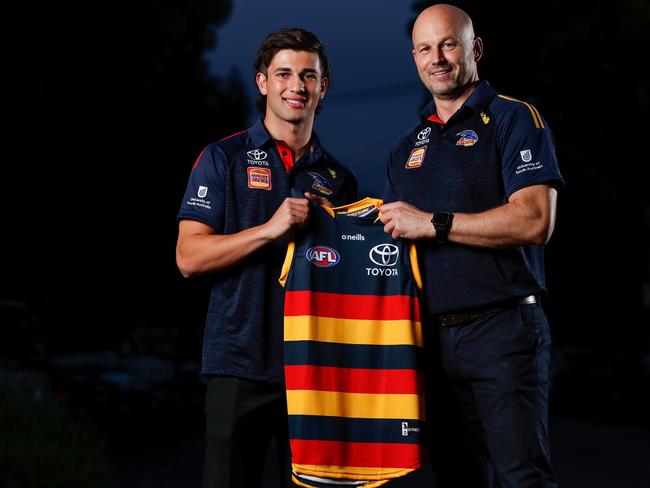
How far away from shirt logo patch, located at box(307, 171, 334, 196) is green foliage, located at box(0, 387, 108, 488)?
4557 millimetres

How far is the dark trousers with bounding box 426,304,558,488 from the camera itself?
3.89 metres

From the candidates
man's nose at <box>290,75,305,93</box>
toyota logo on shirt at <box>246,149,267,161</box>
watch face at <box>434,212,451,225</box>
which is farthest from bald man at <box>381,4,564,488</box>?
toyota logo on shirt at <box>246,149,267,161</box>

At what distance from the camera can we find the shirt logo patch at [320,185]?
14.5 ft

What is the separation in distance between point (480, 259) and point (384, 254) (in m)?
0.39

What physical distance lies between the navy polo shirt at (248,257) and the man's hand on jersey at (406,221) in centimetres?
49

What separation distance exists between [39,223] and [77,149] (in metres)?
1.61

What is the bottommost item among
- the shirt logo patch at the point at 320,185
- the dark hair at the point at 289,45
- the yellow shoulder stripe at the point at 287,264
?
the yellow shoulder stripe at the point at 287,264

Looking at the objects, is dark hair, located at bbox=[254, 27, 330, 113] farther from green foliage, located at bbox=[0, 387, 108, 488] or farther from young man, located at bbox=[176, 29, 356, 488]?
green foliage, located at bbox=[0, 387, 108, 488]

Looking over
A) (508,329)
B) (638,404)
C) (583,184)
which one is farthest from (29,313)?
(638,404)

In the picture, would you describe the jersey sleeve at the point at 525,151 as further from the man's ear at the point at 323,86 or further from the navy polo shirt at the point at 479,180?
the man's ear at the point at 323,86

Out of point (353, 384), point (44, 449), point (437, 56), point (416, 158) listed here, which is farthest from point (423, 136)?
point (44, 449)

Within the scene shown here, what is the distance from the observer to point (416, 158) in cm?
423

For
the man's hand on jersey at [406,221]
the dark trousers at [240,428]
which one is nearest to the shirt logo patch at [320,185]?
the man's hand on jersey at [406,221]

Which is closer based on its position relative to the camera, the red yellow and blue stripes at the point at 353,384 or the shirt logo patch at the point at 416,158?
the red yellow and blue stripes at the point at 353,384
